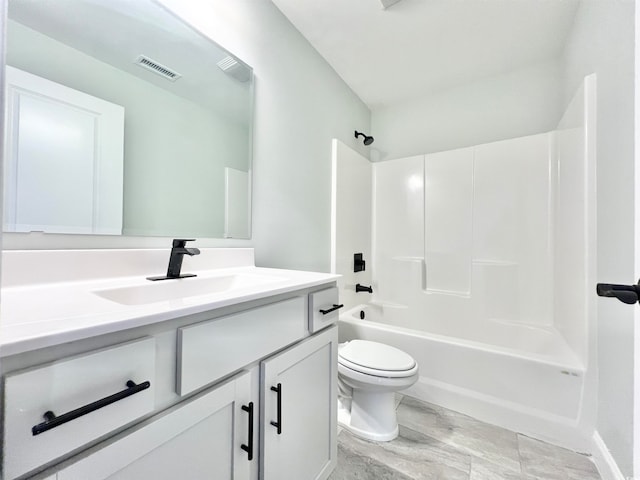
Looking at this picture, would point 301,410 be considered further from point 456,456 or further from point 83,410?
point 456,456

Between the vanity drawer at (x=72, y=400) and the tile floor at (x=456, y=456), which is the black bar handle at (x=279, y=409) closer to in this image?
the vanity drawer at (x=72, y=400)

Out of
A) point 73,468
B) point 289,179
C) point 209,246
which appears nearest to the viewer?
point 73,468

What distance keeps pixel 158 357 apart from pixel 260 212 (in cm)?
102

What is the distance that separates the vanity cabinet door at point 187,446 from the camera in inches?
19.3

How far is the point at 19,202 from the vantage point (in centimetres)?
77

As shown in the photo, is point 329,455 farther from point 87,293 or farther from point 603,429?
point 603,429

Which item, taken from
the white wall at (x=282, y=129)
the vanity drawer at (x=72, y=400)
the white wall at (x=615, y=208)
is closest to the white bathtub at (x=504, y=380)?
the white wall at (x=615, y=208)

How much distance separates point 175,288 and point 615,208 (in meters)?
1.79

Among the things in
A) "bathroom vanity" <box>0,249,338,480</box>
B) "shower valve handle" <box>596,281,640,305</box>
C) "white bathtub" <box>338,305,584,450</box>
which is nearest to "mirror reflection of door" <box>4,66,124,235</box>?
"bathroom vanity" <box>0,249,338,480</box>

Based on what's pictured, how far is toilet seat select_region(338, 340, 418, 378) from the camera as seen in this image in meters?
1.37

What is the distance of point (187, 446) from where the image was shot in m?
0.62

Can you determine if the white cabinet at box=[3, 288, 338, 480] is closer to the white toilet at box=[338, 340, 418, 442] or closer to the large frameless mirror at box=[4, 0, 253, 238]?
the white toilet at box=[338, 340, 418, 442]

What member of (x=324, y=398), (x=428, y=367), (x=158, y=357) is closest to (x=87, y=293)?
(x=158, y=357)

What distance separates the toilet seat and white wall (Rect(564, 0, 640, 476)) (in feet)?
2.58
